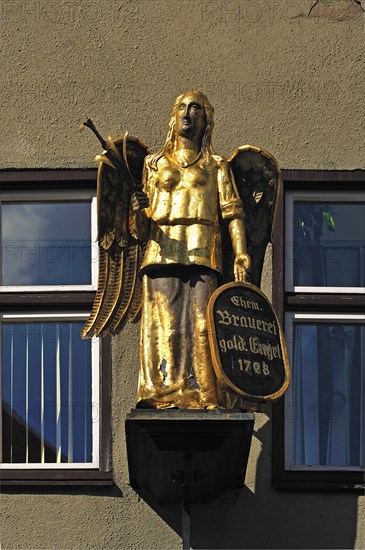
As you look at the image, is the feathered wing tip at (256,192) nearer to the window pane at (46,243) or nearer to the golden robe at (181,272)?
the golden robe at (181,272)

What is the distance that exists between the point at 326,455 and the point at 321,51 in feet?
8.13

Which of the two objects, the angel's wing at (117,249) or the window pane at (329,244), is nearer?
the angel's wing at (117,249)

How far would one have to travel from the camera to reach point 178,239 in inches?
466

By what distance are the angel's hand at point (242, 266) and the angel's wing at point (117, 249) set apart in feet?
2.19

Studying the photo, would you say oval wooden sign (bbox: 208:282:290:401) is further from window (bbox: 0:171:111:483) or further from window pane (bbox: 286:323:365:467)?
window (bbox: 0:171:111:483)

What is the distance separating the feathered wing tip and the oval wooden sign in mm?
511

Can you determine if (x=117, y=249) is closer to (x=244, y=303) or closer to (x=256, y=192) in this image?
(x=256, y=192)

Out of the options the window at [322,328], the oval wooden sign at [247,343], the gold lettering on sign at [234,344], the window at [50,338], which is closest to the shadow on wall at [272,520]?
the window at [322,328]

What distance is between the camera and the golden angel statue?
1169 centimetres

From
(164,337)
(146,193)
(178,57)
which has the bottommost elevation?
(164,337)

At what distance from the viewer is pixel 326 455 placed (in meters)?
12.5

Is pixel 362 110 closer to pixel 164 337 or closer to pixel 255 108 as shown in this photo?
pixel 255 108

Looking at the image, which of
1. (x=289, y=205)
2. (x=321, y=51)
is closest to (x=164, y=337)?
(x=289, y=205)

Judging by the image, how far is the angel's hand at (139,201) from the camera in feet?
39.0
